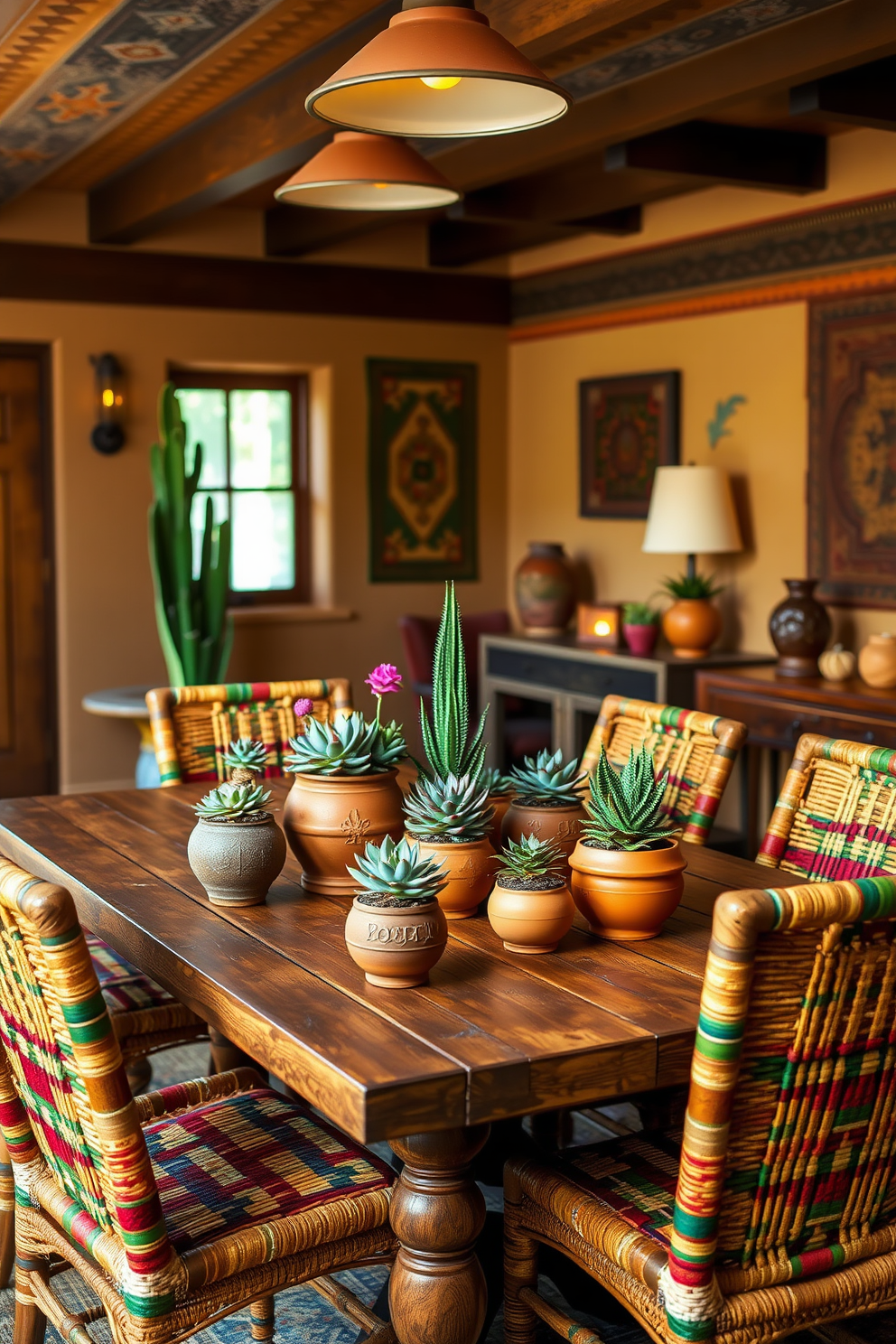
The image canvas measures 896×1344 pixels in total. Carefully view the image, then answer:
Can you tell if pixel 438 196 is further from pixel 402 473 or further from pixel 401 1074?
pixel 402 473

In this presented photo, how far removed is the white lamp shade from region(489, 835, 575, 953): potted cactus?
3.30 meters

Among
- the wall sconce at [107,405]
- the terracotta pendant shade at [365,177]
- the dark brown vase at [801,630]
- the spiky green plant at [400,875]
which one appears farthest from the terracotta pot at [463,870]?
the wall sconce at [107,405]

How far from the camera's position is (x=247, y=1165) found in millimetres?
1871

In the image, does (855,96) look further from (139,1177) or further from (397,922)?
(139,1177)

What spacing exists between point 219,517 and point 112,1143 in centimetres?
497

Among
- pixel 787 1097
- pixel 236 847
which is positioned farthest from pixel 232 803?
pixel 787 1097

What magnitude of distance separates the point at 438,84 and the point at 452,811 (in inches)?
42.6

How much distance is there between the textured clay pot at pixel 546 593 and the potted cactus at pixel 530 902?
3.95 m

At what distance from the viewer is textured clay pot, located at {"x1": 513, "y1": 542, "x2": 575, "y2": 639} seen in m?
5.84

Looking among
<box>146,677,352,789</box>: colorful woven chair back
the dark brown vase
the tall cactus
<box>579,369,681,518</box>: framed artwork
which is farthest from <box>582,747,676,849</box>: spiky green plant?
<box>579,369,681,518</box>: framed artwork

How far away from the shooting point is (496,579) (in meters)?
6.84

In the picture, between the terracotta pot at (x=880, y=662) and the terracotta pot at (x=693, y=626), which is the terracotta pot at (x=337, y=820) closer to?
the terracotta pot at (x=880, y=662)

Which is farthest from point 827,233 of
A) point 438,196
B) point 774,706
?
point 438,196

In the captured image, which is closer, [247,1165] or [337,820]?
[247,1165]
